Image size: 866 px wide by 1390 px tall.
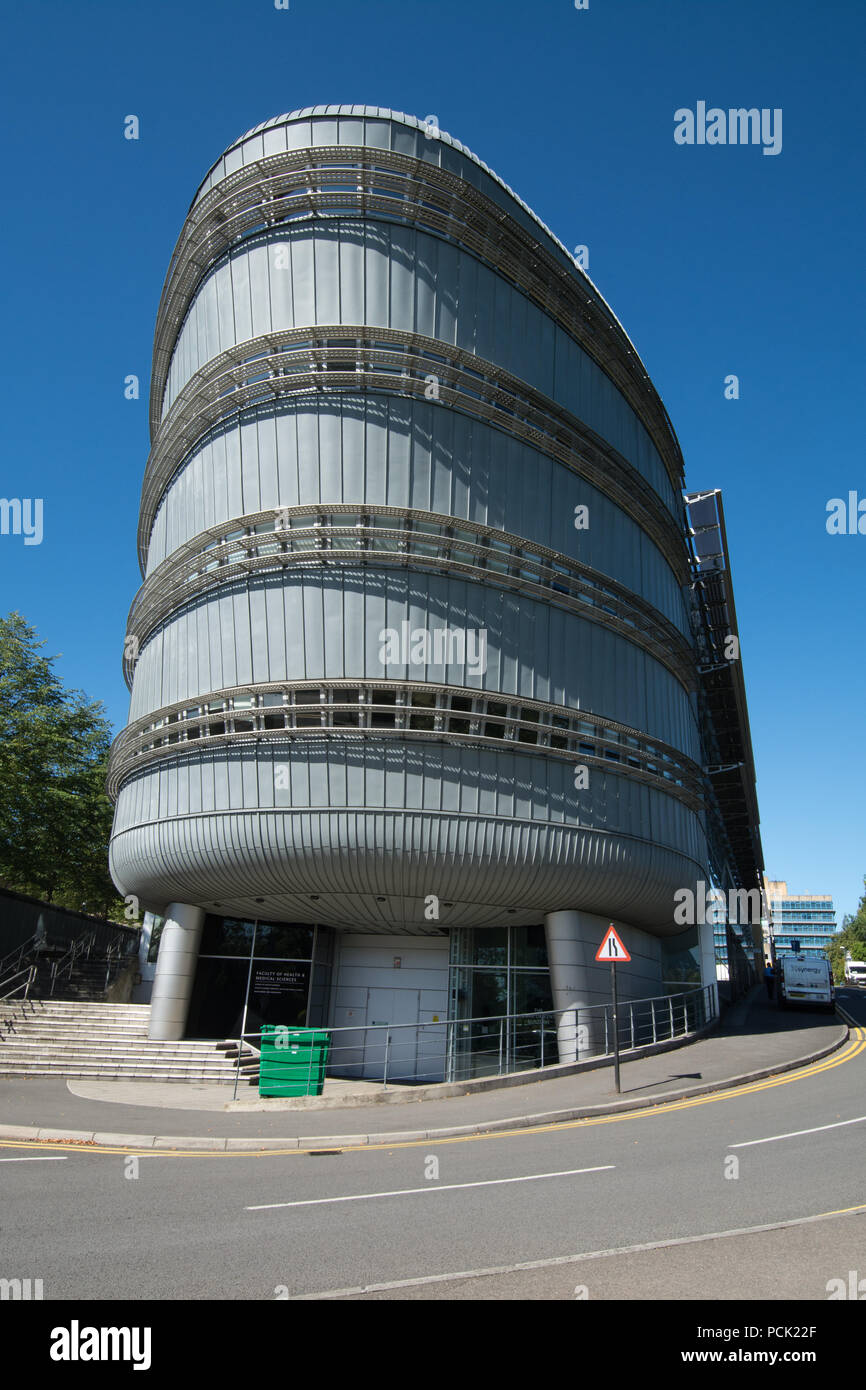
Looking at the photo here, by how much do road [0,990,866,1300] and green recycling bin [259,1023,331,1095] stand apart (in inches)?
224

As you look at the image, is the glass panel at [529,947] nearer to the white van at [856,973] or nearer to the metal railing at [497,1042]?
the metal railing at [497,1042]

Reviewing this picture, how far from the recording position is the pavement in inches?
488

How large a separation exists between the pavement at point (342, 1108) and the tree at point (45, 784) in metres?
17.9

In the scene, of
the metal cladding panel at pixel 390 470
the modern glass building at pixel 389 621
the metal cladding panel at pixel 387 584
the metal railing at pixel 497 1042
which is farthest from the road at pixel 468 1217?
the metal cladding panel at pixel 390 470

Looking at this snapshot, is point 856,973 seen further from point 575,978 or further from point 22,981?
point 22,981

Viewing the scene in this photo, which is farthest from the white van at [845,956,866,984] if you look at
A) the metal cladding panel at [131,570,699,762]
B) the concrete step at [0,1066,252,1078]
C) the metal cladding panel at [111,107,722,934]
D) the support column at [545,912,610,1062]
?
the concrete step at [0,1066,252,1078]

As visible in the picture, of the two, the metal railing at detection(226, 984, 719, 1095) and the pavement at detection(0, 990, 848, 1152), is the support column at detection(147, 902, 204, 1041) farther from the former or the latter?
the pavement at detection(0, 990, 848, 1152)

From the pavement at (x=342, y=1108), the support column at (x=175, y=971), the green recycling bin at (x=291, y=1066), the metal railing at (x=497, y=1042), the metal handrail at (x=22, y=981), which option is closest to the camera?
the pavement at (x=342, y=1108)

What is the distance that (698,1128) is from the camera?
467 inches

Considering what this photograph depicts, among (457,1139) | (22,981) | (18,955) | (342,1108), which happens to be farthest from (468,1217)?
(18,955)

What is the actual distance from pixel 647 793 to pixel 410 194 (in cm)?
1719

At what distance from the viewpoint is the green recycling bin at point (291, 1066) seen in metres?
17.1

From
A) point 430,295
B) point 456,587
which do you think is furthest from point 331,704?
point 430,295
